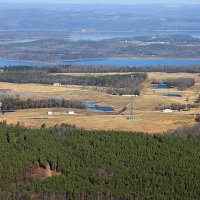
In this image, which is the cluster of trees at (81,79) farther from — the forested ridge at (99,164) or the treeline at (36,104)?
the forested ridge at (99,164)

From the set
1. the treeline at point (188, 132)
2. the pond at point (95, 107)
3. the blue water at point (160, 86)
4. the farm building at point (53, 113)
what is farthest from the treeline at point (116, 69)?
the treeline at point (188, 132)

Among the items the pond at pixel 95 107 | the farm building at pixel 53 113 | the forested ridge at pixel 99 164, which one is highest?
the forested ridge at pixel 99 164

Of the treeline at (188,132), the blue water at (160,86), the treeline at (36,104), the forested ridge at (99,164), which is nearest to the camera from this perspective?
the forested ridge at (99,164)


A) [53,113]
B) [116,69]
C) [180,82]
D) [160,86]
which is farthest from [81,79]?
[53,113]

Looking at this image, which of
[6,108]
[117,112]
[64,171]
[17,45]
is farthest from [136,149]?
[17,45]

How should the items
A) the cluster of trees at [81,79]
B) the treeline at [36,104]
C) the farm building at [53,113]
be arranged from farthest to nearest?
the cluster of trees at [81,79], the treeline at [36,104], the farm building at [53,113]
